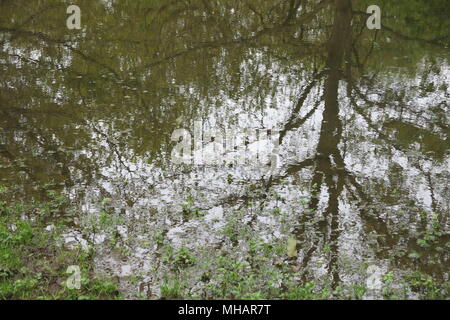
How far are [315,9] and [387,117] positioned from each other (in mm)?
6275

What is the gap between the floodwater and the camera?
5.26m

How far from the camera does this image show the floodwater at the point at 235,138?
17.3ft

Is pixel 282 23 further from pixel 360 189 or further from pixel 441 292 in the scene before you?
pixel 441 292

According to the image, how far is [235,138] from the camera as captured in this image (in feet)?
24.9

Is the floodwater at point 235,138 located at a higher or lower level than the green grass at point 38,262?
higher

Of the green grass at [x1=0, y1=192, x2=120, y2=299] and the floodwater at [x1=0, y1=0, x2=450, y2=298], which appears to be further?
the floodwater at [x1=0, y1=0, x2=450, y2=298]

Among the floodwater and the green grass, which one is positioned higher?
the floodwater

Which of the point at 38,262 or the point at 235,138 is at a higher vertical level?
the point at 235,138

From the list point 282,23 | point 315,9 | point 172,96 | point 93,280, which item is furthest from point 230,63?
point 93,280

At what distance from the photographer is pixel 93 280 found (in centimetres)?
465

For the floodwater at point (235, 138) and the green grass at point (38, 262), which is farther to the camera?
the floodwater at point (235, 138)

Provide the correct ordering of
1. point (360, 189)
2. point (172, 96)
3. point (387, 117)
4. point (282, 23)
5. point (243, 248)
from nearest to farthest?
point (243, 248), point (360, 189), point (387, 117), point (172, 96), point (282, 23)

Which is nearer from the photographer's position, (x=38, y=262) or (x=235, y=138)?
(x=38, y=262)

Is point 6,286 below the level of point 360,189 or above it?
below
